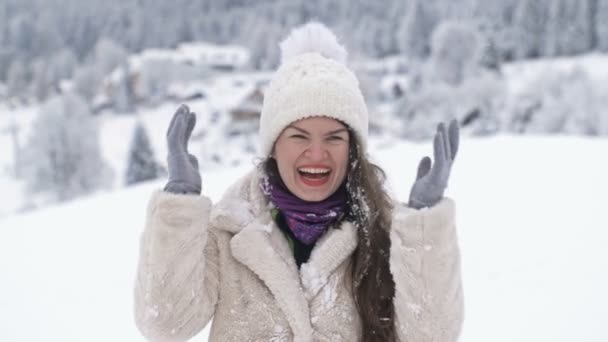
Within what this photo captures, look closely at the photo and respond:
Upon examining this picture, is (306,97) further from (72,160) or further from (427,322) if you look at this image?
(72,160)

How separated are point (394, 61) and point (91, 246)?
157 feet

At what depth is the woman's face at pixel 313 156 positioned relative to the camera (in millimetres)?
1498

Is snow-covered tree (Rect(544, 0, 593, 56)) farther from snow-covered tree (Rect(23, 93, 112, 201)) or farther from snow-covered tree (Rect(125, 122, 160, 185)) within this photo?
snow-covered tree (Rect(23, 93, 112, 201))

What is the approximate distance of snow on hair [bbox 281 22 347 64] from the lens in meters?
1.70

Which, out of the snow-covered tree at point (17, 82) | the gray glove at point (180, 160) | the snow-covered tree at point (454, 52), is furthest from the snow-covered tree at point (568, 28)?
the snow-covered tree at point (17, 82)

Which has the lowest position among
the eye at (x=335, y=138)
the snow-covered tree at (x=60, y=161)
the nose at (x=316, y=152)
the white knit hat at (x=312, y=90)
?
the snow-covered tree at (x=60, y=161)

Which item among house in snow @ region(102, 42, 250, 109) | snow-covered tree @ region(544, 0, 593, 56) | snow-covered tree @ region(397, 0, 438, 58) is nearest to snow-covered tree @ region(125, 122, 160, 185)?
house in snow @ region(102, 42, 250, 109)

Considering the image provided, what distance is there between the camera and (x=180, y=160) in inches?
54.3

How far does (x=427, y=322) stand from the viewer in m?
1.34

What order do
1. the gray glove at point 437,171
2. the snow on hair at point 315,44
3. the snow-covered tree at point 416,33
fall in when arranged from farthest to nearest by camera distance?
1. the snow-covered tree at point 416,33
2. the snow on hair at point 315,44
3. the gray glove at point 437,171

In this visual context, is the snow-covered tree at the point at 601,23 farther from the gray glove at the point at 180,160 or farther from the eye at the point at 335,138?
the gray glove at the point at 180,160

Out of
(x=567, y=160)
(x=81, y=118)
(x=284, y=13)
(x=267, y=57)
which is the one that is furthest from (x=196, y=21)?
(x=567, y=160)

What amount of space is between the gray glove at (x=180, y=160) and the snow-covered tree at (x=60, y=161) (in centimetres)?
2423

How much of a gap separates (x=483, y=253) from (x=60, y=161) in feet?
76.6
